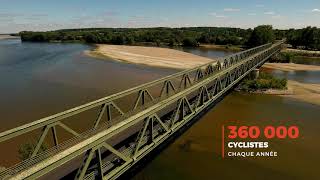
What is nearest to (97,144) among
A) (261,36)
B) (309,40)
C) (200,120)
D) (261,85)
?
(200,120)

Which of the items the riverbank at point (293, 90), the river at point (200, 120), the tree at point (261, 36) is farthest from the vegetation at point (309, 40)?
the riverbank at point (293, 90)

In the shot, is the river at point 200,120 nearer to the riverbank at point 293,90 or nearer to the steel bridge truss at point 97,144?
the riverbank at point 293,90

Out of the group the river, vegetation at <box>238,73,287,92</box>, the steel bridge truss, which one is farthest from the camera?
vegetation at <box>238,73,287,92</box>

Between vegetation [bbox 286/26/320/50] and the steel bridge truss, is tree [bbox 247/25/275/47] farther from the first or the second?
the steel bridge truss

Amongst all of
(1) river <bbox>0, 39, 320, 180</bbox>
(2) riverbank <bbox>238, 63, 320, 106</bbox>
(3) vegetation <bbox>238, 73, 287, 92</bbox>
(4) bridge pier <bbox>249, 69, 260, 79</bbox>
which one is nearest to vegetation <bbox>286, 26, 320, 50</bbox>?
(1) river <bbox>0, 39, 320, 180</bbox>

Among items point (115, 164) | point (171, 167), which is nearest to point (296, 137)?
point (171, 167)

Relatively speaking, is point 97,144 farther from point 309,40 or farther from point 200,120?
point 309,40

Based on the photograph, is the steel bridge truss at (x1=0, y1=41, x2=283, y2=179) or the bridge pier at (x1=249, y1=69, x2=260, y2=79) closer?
the steel bridge truss at (x1=0, y1=41, x2=283, y2=179)

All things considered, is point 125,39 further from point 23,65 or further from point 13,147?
point 13,147
